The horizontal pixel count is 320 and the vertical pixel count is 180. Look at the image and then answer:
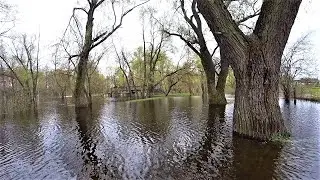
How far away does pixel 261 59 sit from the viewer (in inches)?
349

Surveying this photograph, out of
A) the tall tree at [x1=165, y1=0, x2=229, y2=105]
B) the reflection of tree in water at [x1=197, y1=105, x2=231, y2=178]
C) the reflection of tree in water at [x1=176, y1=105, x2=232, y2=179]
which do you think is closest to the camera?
the reflection of tree in water at [x1=176, y1=105, x2=232, y2=179]

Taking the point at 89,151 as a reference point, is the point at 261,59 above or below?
above

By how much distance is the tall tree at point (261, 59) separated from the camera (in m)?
8.73

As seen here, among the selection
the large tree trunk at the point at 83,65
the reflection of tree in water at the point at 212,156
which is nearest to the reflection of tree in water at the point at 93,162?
the reflection of tree in water at the point at 212,156

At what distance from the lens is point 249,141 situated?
8.62 meters

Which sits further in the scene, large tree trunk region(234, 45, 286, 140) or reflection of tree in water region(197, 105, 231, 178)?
large tree trunk region(234, 45, 286, 140)

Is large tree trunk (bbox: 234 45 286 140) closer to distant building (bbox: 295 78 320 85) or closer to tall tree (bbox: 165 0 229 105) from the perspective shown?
tall tree (bbox: 165 0 229 105)

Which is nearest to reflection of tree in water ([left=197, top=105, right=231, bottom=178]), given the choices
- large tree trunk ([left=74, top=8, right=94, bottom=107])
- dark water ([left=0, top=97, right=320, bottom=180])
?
dark water ([left=0, top=97, right=320, bottom=180])

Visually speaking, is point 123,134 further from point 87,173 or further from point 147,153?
point 87,173

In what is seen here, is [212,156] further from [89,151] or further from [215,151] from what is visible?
[89,151]

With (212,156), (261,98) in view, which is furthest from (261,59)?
(212,156)

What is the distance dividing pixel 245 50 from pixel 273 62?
0.93 metres

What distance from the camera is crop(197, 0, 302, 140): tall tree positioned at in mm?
8727

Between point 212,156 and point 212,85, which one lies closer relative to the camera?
point 212,156
